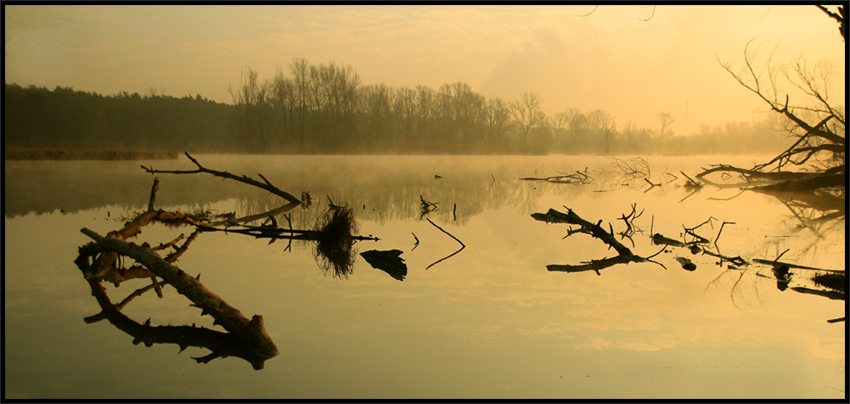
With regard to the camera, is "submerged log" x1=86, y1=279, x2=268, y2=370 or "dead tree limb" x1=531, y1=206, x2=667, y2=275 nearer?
"submerged log" x1=86, y1=279, x2=268, y2=370

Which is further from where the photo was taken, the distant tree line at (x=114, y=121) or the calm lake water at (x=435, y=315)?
the distant tree line at (x=114, y=121)

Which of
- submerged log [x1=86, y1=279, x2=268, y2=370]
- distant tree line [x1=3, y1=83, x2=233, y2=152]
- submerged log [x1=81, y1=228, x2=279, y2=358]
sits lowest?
submerged log [x1=86, y1=279, x2=268, y2=370]

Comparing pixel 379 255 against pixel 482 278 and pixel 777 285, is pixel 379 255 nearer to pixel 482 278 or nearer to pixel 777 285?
pixel 482 278

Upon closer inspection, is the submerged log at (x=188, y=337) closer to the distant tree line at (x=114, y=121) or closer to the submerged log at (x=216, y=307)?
the submerged log at (x=216, y=307)

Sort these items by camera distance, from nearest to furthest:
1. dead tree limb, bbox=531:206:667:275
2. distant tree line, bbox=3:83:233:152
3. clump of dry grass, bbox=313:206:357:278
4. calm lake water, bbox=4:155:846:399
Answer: calm lake water, bbox=4:155:846:399 → dead tree limb, bbox=531:206:667:275 → clump of dry grass, bbox=313:206:357:278 → distant tree line, bbox=3:83:233:152

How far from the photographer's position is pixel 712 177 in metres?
16.6

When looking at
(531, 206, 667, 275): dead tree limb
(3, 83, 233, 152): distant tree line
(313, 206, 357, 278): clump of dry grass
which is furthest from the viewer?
(3, 83, 233, 152): distant tree line

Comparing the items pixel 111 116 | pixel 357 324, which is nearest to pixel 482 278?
pixel 357 324

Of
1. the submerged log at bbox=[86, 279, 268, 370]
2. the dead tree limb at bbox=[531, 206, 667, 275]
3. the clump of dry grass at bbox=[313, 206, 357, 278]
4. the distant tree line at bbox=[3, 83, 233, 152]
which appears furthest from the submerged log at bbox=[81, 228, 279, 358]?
the distant tree line at bbox=[3, 83, 233, 152]

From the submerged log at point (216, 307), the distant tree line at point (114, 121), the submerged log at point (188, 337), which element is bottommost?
the submerged log at point (188, 337)

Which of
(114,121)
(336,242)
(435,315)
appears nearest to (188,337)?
(435,315)

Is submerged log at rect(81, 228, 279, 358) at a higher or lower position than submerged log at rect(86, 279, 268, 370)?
higher

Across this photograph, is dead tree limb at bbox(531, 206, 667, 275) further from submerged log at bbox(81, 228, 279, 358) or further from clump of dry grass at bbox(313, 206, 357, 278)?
submerged log at bbox(81, 228, 279, 358)

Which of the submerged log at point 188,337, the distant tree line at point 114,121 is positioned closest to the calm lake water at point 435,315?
the submerged log at point 188,337
